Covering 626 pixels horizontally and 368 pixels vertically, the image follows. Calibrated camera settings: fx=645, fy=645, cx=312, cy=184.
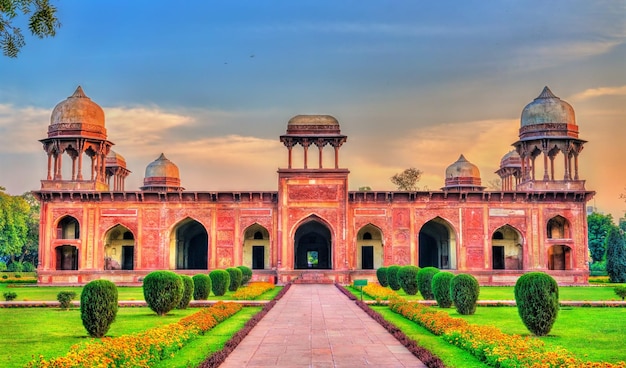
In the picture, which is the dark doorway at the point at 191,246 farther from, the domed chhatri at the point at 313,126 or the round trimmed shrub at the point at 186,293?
the round trimmed shrub at the point at 186,293

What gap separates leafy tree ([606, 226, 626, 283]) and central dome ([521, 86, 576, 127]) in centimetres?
571

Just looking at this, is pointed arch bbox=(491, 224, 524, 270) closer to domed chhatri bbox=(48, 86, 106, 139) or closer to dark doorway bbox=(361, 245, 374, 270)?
dark doorway bbox=(361, 245, 374, 270)

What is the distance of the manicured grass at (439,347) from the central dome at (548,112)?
62.0 feet

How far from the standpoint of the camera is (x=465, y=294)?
45.0ft

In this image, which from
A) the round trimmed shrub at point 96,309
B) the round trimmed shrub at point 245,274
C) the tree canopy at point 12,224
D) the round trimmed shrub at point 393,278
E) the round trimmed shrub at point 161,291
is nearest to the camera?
the round trimmed shrub at point 96,309

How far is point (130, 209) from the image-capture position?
2800 centimetres

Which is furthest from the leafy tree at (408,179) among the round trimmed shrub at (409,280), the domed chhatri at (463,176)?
the round trimmed shrub at (409,280)

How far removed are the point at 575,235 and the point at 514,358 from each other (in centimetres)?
2198

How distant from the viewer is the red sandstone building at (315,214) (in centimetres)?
2706

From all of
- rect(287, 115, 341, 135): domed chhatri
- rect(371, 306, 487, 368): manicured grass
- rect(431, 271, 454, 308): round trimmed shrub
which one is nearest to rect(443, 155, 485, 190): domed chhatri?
rect(287, 115, 341, 135): domed chhatri

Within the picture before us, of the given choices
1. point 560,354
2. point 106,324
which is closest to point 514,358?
point 560,354

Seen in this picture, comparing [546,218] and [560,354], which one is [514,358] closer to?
[560,354]

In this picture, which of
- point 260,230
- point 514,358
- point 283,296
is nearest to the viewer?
point 514,358

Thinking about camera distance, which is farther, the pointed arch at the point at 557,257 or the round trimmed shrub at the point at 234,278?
the pointed arch at the point at 557,257
